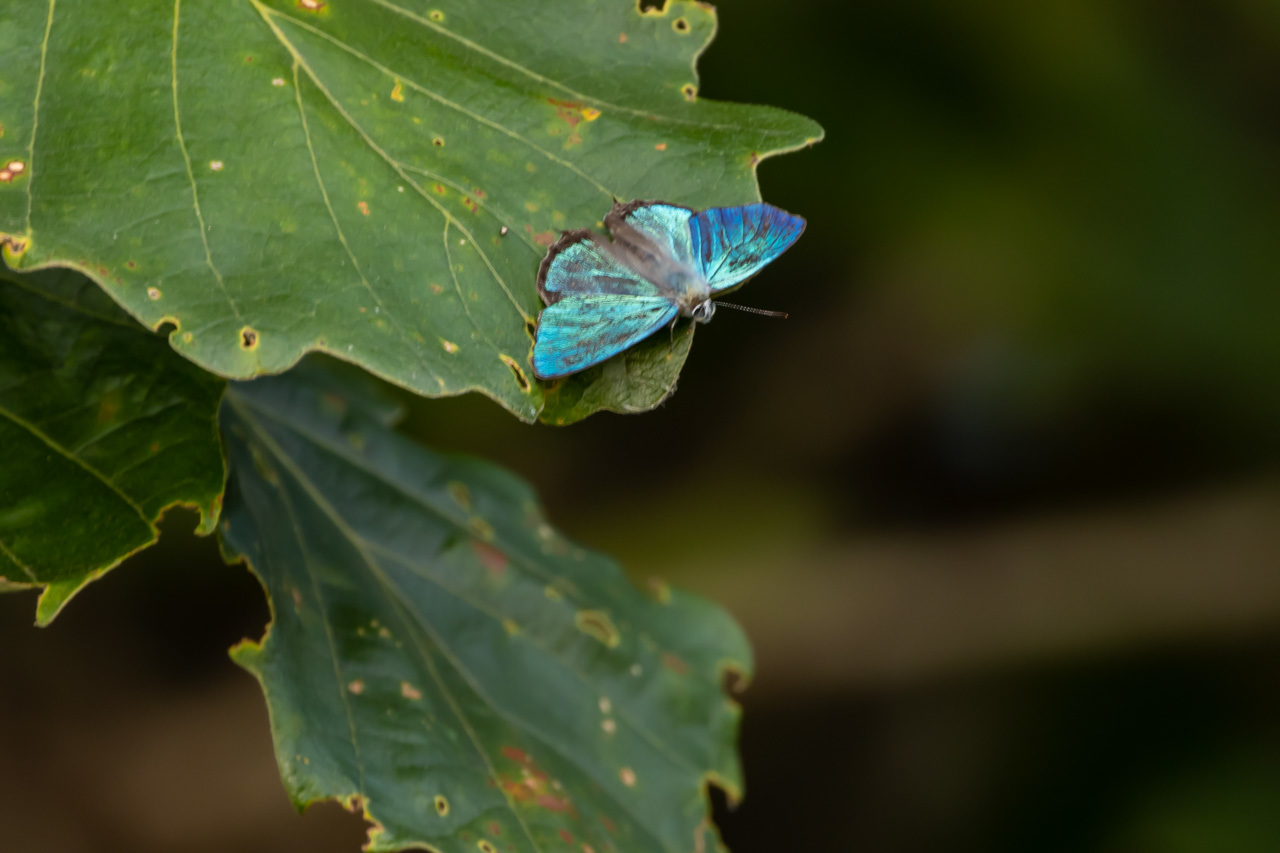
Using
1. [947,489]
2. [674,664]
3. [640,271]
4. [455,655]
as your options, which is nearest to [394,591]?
[455,655]

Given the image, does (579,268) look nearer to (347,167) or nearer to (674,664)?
(347,167)

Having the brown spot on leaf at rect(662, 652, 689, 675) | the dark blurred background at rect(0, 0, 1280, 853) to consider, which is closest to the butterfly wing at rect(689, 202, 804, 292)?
the brown spot on leaf at rect(662, 652, 689, 675)

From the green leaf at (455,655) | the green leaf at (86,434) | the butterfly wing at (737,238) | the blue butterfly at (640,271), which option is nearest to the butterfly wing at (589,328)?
the blue butterfly at (640,271)

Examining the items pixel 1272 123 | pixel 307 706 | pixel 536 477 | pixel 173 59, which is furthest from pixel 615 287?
pixel 1272 123

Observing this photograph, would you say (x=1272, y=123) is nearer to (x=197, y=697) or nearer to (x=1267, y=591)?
(x=1267, y=591)

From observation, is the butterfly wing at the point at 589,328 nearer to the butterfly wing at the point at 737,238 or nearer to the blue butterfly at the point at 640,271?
the blue butterfly at the point at 640,271

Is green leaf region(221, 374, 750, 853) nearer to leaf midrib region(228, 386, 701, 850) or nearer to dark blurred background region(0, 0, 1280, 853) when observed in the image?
leaf midrib region(228, 386, 701, 850)
